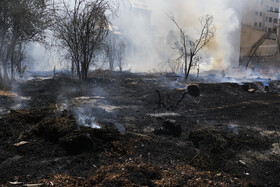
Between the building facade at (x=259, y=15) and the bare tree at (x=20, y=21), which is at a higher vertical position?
the building facade at (x=259, y=15)

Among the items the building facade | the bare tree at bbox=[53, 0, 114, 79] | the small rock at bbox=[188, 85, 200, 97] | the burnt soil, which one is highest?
the building facade

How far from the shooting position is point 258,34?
3944 centimetres

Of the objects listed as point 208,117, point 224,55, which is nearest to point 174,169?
point 208,117

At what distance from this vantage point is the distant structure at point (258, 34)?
1287 inches

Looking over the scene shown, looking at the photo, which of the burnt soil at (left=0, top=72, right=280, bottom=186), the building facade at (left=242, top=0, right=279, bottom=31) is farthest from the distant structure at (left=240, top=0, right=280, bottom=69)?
the burnt soil at (left=0, top=72, right=280, bottom=186)

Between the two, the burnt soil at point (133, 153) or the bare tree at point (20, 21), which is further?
the bare tree at point (20, 21)

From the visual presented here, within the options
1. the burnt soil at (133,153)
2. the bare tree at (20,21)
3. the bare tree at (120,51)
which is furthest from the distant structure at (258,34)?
the burnt soil at (133,153)

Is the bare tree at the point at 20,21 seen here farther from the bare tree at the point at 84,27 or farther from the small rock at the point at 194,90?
the small rock at the point at 194,90

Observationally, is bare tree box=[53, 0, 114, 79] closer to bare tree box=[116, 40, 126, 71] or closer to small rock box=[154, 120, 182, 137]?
small rock box=[154, 120, 182, 137]

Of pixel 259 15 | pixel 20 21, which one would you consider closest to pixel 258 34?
pixel 259 15

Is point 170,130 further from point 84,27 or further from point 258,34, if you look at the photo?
point 258,34

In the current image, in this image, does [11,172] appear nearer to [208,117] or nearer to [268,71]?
[208,117]

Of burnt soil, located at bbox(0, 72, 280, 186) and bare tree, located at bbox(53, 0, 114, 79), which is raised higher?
bare tree, located at bbox(53, 0, 114, 79)

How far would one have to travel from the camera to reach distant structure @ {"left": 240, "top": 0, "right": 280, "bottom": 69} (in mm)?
32688
